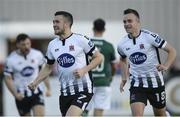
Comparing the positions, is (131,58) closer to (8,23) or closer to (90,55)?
(90,55)

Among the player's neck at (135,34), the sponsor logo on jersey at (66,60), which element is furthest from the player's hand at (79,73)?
the player's neck at (135,34)

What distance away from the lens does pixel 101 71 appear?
16359 mm

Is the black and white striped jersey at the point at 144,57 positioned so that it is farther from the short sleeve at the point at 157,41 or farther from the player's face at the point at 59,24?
the player's face at the point at 59,24

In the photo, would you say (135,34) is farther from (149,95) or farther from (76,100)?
(76,100)

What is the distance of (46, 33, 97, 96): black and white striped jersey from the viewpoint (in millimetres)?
12555

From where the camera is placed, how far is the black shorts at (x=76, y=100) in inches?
490

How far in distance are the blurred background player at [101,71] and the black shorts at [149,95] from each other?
9.54ft

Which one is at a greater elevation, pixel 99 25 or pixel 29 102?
pixel 99 25

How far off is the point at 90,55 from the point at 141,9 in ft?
63.7

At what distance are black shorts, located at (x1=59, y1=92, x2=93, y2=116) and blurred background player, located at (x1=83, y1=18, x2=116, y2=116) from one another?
3510 mm

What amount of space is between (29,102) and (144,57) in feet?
12.3

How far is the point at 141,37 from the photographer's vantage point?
13227 millimetres

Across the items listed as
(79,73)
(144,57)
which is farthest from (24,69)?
(79,73)

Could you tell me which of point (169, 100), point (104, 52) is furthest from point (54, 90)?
point (104, 52)
